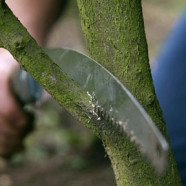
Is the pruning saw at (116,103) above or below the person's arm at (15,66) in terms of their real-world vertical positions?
below

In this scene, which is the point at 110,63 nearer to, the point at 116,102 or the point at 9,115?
the point at 116,102

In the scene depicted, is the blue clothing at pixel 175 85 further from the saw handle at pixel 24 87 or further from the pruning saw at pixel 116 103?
the pruning saw at pixel 116 103

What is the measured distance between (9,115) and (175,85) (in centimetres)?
86

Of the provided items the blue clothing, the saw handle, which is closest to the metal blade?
the saw handle

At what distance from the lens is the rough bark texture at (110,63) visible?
1.62 feet

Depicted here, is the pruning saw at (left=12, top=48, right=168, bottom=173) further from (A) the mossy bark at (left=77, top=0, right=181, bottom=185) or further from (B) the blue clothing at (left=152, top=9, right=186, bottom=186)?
(B) the blue clothing at (left=152, top=9, right=186, bottom=186)

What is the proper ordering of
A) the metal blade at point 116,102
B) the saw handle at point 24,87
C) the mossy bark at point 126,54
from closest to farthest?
1. the metal blade at point 116,102
2. the mossy bark at point 126,54
3. the saw handle at point 24,87

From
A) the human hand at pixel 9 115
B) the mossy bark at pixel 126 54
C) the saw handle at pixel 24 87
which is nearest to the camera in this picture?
the mossy bark at pixel 126 54

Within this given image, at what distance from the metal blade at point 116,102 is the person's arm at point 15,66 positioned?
2.21 feet

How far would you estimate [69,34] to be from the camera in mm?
4023

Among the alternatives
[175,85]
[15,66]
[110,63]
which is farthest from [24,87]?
[175,85]

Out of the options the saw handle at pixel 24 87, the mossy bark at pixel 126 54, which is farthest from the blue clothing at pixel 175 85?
the mossy bark at pixel 126 54

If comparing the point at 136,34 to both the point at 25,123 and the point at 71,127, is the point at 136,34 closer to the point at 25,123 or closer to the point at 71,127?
the point at 25,123

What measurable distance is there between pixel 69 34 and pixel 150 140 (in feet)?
12.1
